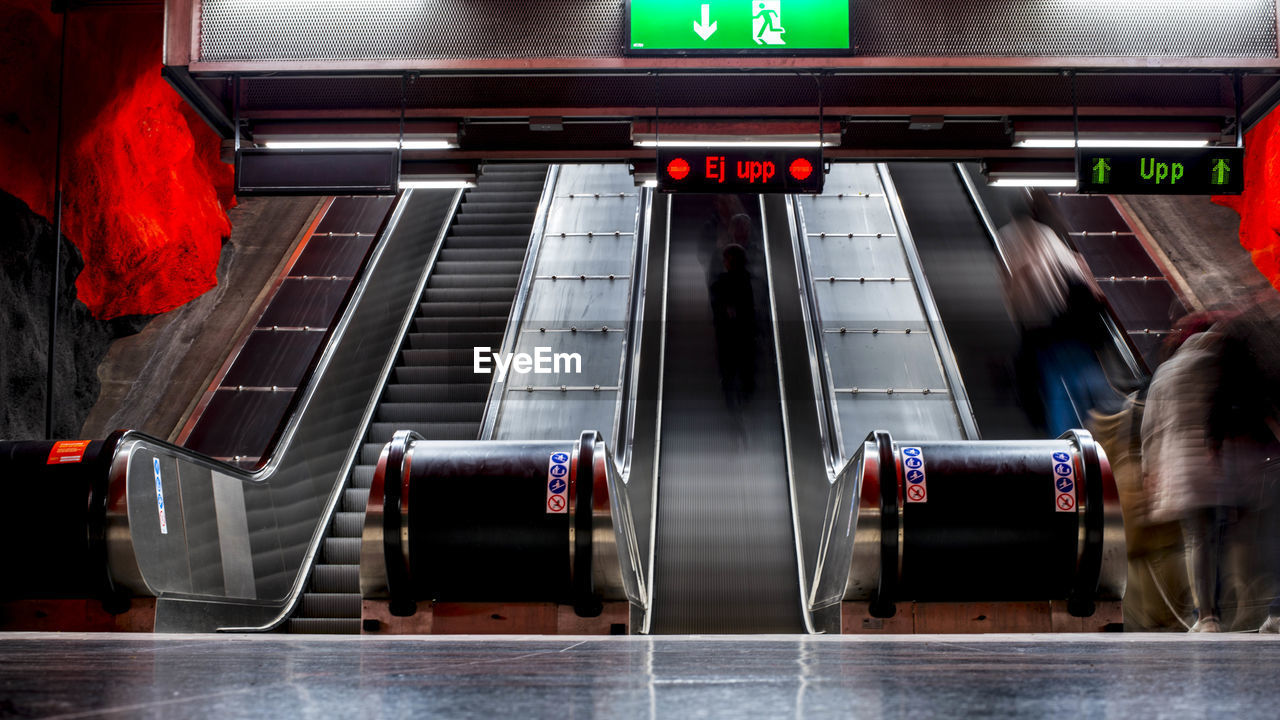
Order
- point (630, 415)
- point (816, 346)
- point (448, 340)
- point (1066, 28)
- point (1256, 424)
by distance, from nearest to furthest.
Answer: point (1256, 424) → point (1066, 28) → point (630, 415) → point (816, 346) → point (448, 340)

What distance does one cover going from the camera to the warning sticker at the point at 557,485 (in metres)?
5.09

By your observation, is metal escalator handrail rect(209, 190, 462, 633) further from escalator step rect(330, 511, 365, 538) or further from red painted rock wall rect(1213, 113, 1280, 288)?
red painted rock wall rect(1213, 113, 1280, 288)

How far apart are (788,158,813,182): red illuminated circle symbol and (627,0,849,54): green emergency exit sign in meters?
0.79

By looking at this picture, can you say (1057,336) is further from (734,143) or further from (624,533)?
(624,533)

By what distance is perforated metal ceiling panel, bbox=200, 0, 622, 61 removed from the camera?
7637 mm

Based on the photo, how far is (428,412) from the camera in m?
9.34

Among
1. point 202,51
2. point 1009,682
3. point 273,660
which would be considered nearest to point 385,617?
point 273,660

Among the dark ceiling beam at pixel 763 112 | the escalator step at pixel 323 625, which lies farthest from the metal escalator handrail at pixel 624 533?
Result: the dark ceiling beam at pixel 763 112

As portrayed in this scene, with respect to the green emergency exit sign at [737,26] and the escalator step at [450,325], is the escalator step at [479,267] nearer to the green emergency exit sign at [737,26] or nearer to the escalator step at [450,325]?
the escalator step at [450,325]

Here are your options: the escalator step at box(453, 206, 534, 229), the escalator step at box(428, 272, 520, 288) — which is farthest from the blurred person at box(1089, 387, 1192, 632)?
the escalator step at box(453, 206, 534, 229)

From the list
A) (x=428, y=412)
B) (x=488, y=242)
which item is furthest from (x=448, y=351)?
(x=488, y=242)

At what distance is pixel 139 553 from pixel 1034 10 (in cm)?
Answer: 701

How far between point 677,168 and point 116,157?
6426mm

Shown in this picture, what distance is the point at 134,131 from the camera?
1080cm
